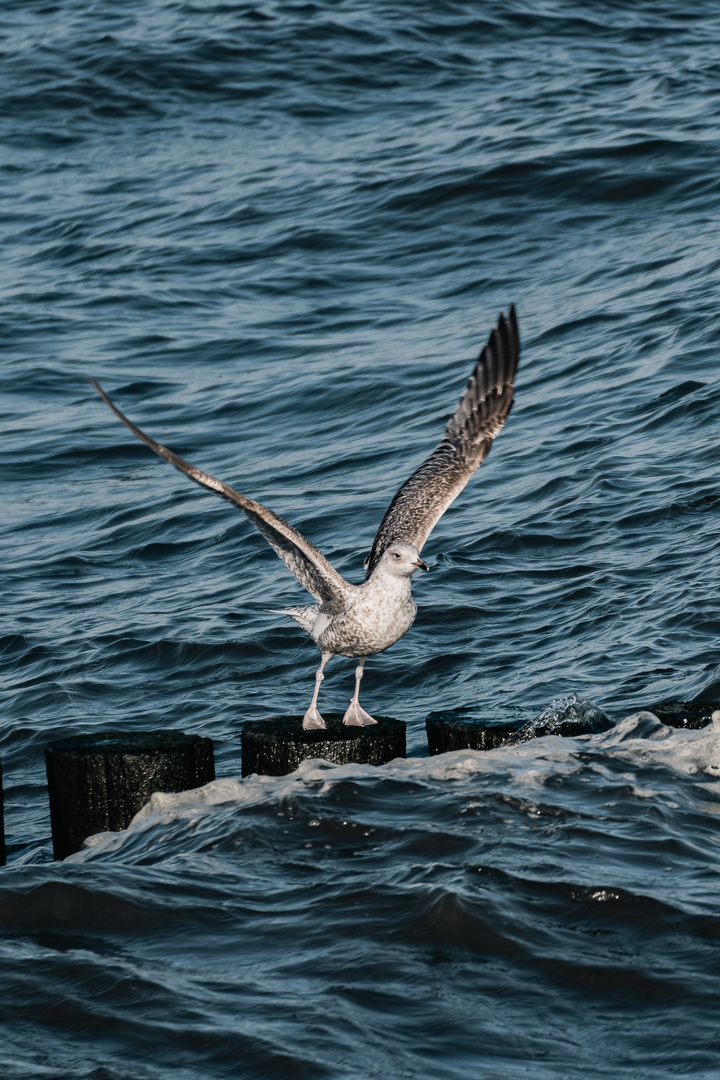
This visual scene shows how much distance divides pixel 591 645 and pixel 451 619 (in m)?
1.13

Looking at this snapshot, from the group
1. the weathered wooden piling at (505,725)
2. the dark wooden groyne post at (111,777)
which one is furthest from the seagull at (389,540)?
the dark wooden groyne post at (111,777)

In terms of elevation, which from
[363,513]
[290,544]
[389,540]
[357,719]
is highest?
[290,544]

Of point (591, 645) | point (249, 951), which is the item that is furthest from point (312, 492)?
point (249, 951)

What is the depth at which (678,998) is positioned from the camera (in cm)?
443

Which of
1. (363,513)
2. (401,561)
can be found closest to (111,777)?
(401,561)

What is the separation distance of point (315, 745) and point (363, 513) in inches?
196

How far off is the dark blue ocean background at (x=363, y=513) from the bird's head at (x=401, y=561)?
795mm

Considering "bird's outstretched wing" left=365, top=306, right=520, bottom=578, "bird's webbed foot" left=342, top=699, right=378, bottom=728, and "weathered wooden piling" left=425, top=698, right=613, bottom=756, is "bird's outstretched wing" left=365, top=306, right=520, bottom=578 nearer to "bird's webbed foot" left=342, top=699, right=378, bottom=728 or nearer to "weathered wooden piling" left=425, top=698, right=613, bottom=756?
"bird's webbed foot" left=342, top=699, right=378, bottom=728

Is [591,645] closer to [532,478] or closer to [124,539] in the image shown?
[532,478]

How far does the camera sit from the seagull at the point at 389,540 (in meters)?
6.20

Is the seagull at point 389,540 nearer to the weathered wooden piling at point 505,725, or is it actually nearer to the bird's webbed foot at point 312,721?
the bird's webbed foot at point 312,721

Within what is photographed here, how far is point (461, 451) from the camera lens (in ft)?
25.7

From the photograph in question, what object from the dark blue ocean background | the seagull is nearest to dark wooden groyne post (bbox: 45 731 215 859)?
the dark blue ocean background

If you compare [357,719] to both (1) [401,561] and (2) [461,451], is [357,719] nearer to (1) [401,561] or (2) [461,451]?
(1) [401,561]
